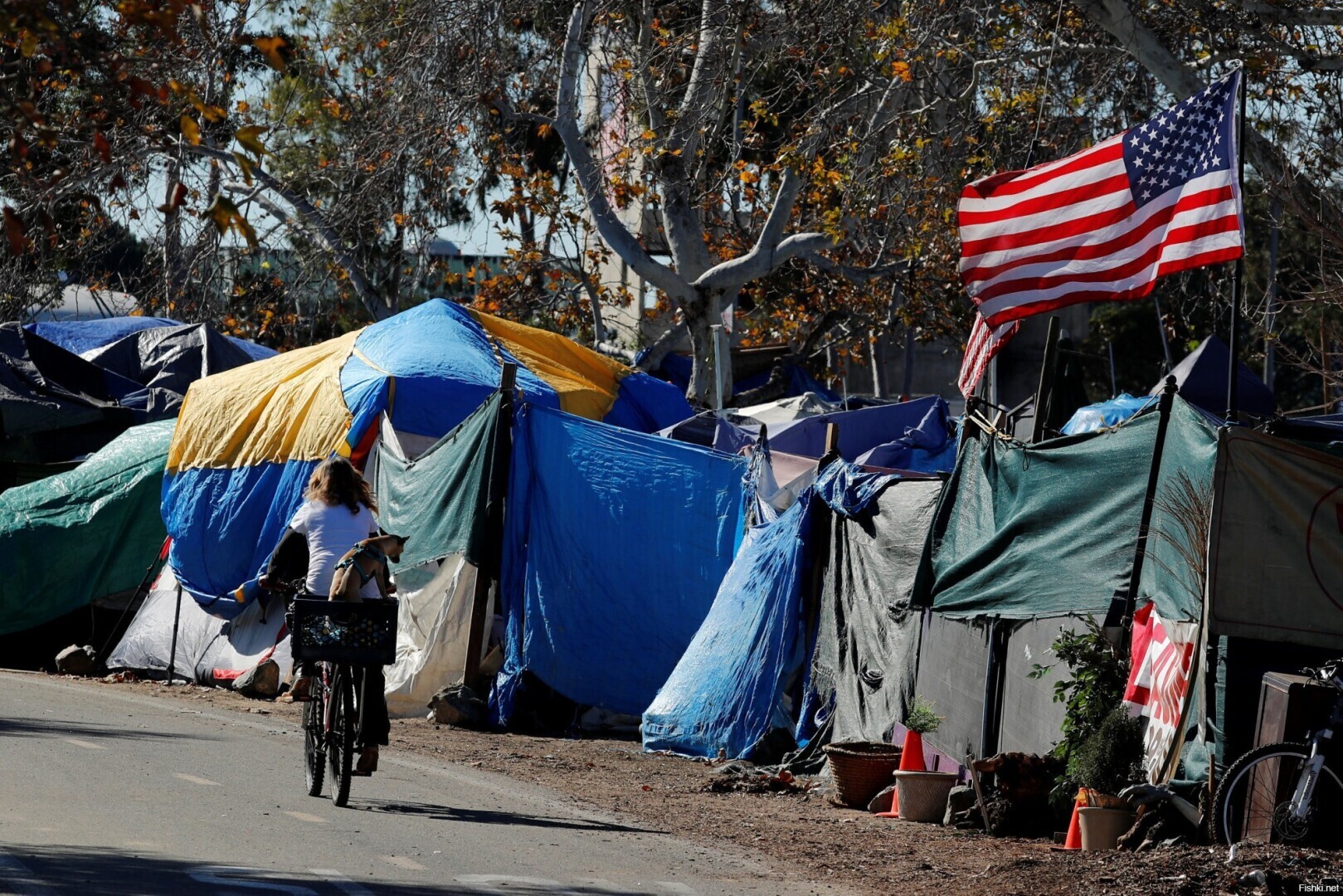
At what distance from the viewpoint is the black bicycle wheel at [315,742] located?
9539 mm

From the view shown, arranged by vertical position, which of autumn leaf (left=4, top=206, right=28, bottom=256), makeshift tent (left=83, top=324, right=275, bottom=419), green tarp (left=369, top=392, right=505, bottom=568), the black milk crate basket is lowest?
the black milk crate basket

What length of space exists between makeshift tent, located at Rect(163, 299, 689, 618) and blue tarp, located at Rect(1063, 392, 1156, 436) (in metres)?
5.38

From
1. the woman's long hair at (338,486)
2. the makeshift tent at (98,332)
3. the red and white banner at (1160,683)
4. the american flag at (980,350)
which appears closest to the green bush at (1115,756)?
the red and white banner at (1160,683)

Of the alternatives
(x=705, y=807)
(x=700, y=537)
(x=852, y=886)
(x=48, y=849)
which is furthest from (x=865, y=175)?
(x=48, y=849)

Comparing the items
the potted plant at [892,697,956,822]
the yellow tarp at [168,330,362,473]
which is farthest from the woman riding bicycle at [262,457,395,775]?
the yellow tarp at [168,330,362,473]

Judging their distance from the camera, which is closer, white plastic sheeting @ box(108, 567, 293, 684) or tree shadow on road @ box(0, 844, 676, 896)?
tree shadow on road @ box(0, 844, 676, 896)

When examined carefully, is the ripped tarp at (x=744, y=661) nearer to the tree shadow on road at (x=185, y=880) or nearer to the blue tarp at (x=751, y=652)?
the blue tarp at (x=751, y=652)

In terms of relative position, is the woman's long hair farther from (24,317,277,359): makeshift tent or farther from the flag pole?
(24,317,277,359): makeshift tent

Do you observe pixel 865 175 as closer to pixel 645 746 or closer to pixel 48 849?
pixel 645 746

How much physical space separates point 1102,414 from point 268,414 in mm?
8966

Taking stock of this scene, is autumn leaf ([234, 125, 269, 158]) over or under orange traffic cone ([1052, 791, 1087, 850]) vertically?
over

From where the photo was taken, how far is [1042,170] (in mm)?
10070

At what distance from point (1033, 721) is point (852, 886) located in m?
2.23

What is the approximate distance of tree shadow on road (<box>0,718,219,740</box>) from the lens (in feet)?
38.7
